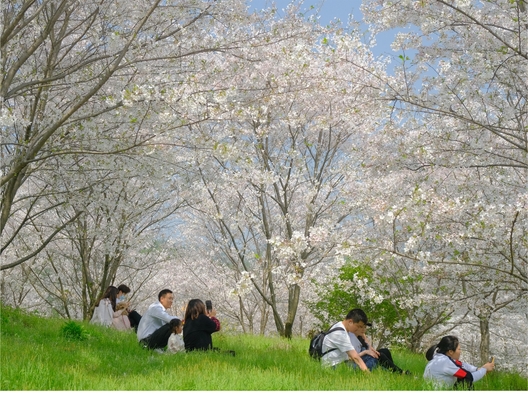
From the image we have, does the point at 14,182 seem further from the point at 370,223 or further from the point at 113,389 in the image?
the point at 370,223

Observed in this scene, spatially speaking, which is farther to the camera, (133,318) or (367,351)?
(133,318)

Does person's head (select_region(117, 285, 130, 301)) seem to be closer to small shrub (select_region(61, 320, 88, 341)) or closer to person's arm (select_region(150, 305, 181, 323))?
small shrub (select_region(61, 320, 88, 341))

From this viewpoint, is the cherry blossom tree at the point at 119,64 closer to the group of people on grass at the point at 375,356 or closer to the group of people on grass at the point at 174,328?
the group of people on grass at the point at 174,328

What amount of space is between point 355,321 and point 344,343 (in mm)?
331

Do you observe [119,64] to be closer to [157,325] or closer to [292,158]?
[157,325]

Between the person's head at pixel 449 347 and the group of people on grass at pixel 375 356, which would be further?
the person's head at pixel 449 347

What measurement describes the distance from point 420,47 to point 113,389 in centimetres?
613

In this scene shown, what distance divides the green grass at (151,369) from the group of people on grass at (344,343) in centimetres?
24

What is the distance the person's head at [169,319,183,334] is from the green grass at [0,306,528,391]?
1.61 ft

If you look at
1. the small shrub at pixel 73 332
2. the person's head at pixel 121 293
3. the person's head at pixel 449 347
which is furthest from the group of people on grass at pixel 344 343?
the person's head at pixel 121 293

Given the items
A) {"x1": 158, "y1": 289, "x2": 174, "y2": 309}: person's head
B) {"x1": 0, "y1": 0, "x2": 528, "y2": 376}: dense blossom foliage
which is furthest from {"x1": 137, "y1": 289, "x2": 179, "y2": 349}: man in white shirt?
{"x1": 0, "y1": 0, "x2": 528, "y2": 376}: dense blossom foliage

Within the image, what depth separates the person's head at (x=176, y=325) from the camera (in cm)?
832

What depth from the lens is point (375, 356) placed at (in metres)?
7.37

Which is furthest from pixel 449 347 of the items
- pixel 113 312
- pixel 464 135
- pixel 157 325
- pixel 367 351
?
pixel 113 312
